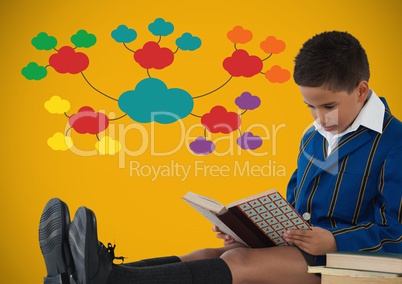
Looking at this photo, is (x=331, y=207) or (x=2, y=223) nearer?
(x=331, y=207)

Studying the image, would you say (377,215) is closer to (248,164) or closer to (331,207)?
(331,207)

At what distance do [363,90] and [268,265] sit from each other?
0.54 meters

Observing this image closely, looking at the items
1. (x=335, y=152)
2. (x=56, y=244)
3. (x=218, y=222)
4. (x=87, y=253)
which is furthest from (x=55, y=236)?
(x=335, y=152)

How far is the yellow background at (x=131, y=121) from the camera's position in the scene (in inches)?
127

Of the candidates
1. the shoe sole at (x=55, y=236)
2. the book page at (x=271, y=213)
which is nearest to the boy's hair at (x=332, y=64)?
the book page at (x=271, y=213)

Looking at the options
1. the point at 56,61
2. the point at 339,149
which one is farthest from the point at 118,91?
the point at 339,149

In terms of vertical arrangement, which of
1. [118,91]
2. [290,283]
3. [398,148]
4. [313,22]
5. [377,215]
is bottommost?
[290,283]

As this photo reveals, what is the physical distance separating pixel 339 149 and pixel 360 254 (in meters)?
0.39

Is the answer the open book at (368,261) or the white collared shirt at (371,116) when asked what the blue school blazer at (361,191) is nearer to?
the white collared shirt at (371,116)

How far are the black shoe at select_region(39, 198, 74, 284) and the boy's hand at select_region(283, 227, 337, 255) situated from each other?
1.74ft

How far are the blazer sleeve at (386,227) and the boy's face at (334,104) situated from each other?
0.16 m

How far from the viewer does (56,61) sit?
324 centimetres

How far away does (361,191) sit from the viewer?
1.54m

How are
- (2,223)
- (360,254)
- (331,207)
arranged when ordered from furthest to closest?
(2,223), (331,207), (360,254)
